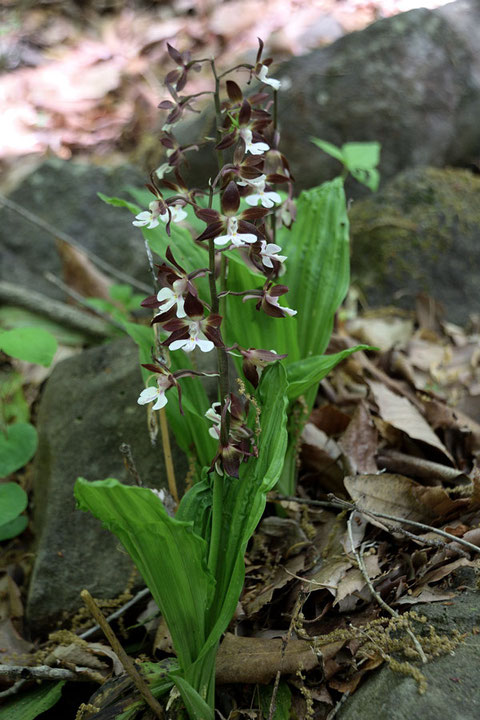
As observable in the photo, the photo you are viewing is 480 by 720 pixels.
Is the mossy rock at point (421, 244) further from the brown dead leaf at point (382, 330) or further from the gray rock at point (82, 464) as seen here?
the gray rock at point (82, 464)

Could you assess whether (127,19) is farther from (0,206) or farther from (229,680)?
(229,680)

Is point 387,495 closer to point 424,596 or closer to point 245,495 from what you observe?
point 424,596

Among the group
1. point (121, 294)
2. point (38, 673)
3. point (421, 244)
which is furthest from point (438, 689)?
point (421, 244)

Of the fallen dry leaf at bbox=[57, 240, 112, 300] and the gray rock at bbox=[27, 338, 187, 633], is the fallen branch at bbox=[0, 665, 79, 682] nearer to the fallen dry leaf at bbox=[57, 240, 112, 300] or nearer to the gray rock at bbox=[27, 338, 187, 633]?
the gray rock at bbox=[27, 338, 187, 633]

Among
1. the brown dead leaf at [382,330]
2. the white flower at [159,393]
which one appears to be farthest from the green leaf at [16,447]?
the brown dead leaf at [382,330]

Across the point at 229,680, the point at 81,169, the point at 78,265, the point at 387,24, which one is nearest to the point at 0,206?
the point at 81,169

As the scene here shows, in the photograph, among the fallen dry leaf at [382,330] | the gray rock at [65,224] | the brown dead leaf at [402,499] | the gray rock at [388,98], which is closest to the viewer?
the brown dead leaf at [402,499]

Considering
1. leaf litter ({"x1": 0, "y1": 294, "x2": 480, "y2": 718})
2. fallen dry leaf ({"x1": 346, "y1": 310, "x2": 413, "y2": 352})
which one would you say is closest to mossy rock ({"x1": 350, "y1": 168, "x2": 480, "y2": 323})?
fallen dry leaf ({"x1": 346, "y1": 310, "x2": 413, "y2": 352})
